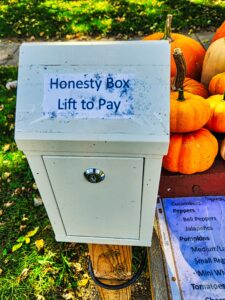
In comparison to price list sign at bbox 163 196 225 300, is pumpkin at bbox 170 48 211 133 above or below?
above

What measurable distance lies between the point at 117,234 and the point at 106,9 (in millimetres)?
4992

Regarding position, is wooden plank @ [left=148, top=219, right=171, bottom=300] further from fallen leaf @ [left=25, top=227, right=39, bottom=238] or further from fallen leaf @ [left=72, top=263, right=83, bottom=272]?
fallen leaf @ [left=25, top=227, right=39, bottom=238]

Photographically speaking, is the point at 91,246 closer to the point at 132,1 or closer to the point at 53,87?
the point at 53,87

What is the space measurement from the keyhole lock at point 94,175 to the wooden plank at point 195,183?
76 cm

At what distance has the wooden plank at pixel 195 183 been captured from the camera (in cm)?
172

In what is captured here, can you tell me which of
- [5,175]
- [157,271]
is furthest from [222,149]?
[5,175]

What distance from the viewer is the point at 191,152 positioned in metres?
1.64

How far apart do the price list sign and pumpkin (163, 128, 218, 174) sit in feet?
0.67

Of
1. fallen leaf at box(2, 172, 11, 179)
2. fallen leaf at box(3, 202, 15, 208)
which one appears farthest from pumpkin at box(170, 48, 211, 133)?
fallen leaf at box(2, 172, 11, 179)

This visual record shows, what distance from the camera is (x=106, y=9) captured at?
5422 millimetres

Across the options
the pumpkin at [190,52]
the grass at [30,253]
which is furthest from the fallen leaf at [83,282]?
the pumpkin at [190,52]

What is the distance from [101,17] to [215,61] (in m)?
3.69

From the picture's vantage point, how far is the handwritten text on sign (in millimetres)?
896

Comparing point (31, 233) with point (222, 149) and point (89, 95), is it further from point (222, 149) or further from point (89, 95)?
point (89, 95)
